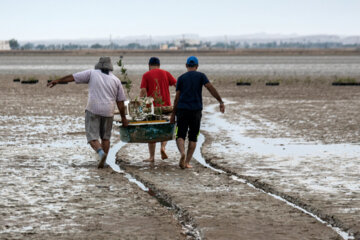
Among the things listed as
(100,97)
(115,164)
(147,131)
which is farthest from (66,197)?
(115,164)

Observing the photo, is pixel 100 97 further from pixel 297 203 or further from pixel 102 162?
pixel 297 203

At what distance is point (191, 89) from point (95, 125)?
1527mm

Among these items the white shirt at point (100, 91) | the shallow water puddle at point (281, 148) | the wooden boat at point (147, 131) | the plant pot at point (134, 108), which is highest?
the white shirt at point (100, 91)

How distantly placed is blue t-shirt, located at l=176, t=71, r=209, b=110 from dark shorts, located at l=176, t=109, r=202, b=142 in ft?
0.25

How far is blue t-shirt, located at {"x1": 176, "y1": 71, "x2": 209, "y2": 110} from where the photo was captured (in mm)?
10039

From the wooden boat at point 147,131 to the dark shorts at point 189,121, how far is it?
0.78 feet

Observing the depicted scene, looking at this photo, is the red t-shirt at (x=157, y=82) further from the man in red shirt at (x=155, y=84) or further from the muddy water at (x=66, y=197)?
the muddy water at (x=66, y=197)

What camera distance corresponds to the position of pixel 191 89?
1005cm

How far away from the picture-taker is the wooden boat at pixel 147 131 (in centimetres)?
1030

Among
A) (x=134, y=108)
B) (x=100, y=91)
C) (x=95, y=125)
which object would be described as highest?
(x=100, y=91)

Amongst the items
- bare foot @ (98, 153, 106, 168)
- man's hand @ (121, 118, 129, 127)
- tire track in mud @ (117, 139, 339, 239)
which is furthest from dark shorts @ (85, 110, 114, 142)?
tire track in mud @ (117, 139, 339, 239)

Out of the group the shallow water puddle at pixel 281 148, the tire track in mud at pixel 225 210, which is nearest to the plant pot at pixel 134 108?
the tire track in mud at pixel 225 210

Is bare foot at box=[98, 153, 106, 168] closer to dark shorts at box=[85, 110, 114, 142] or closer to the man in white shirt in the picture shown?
the man in white shirt

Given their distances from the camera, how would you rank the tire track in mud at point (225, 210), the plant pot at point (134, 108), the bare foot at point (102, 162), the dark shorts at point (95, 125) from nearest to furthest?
1. the tire track in mud at point (225, 210)
2. the bare foot at point (102, 162)
3. the dark shorts at point (95, 125)
4. the plant pot at point (134, 108)
